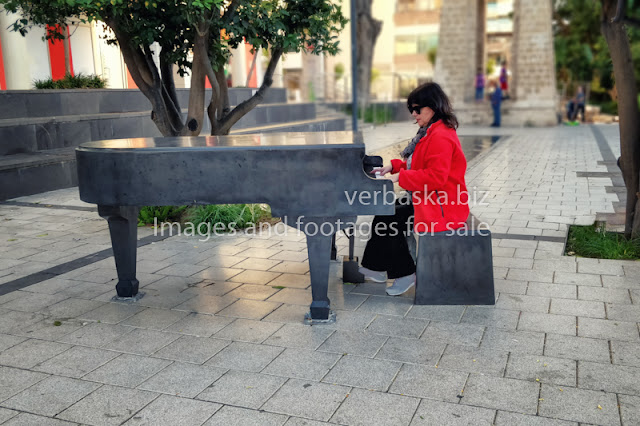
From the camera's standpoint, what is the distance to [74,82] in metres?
12.7

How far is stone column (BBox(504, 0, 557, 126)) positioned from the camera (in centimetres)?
2533

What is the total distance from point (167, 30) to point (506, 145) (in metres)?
12.6

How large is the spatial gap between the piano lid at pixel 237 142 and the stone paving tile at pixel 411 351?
1.30 m

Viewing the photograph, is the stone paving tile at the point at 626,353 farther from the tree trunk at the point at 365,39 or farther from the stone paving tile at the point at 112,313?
the tree trunk at the point at 365,39

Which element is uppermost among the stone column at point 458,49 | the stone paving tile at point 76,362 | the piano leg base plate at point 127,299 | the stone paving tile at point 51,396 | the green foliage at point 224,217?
the stone column at point 458,49

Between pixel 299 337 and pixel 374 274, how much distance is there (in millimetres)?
1203

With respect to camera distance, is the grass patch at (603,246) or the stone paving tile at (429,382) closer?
the stone paving tile at (429,382)

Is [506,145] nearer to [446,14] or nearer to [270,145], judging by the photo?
[446,14]

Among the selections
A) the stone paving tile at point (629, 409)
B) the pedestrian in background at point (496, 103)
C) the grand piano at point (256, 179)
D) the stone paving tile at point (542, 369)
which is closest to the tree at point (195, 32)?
the grand piano at point (256, 179)

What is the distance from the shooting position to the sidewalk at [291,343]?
321 cm

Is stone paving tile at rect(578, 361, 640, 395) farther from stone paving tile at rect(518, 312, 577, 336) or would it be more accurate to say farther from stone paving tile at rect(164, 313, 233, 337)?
stone paving tile at rect(164, 313, 233, 337)

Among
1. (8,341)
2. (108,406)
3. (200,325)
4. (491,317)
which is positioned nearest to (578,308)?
(491,317)

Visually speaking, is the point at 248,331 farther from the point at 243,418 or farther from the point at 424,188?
A: the point at 424,188

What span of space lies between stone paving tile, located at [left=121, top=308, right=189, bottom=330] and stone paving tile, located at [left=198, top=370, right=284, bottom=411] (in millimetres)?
1001
